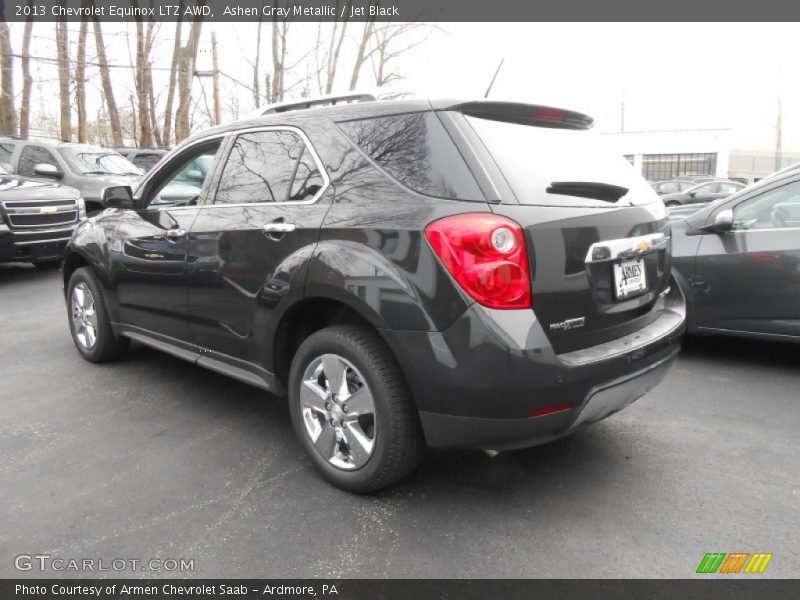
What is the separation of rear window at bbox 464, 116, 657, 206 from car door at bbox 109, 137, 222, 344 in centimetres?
180

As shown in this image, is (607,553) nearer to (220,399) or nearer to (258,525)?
(258,525)

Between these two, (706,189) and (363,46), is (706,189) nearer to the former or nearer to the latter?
(706,189)

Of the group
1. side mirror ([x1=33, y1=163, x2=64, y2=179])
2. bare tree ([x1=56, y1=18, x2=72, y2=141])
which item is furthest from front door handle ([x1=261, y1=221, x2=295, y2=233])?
bare tree ([x1=56, y1=18, x2=72, y2=141])

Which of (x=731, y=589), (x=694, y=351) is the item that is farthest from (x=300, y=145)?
(x=694, y=351)

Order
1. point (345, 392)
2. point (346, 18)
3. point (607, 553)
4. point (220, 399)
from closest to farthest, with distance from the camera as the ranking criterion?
point (607, 553) < point (345, 392) < point (220, 399) < point (346, 18)

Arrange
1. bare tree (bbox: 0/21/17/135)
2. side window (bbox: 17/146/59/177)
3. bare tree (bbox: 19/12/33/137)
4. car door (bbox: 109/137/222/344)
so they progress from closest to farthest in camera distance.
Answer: car door (bbox: 109/137/222/344)
side window (bbox: 17/146/59/177)
bare tree (bbox: 0/21/17/135)
bare tree (bbox: 19/12/33/137)

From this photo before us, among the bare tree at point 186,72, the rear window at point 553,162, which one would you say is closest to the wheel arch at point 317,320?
the rear window at point 553,162

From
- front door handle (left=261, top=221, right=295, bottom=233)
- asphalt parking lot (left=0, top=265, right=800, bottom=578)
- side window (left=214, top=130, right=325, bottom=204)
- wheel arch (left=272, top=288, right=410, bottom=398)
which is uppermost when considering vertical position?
side window (left=214, top=130, right=325, bottom=204)

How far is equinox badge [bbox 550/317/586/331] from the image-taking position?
238cm

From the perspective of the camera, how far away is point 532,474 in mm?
2943

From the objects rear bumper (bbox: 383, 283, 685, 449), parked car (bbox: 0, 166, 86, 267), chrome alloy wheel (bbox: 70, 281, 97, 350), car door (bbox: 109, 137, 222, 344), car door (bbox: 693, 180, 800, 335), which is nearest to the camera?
rear bumper (bbox: 383, 283, 685, 449)

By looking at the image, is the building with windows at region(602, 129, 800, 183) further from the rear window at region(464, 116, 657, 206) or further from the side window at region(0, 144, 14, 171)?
the rear window at region(464, 116, 657, 206)

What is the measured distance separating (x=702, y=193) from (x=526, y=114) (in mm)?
21911

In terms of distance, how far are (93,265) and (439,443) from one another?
3266 millimetres
